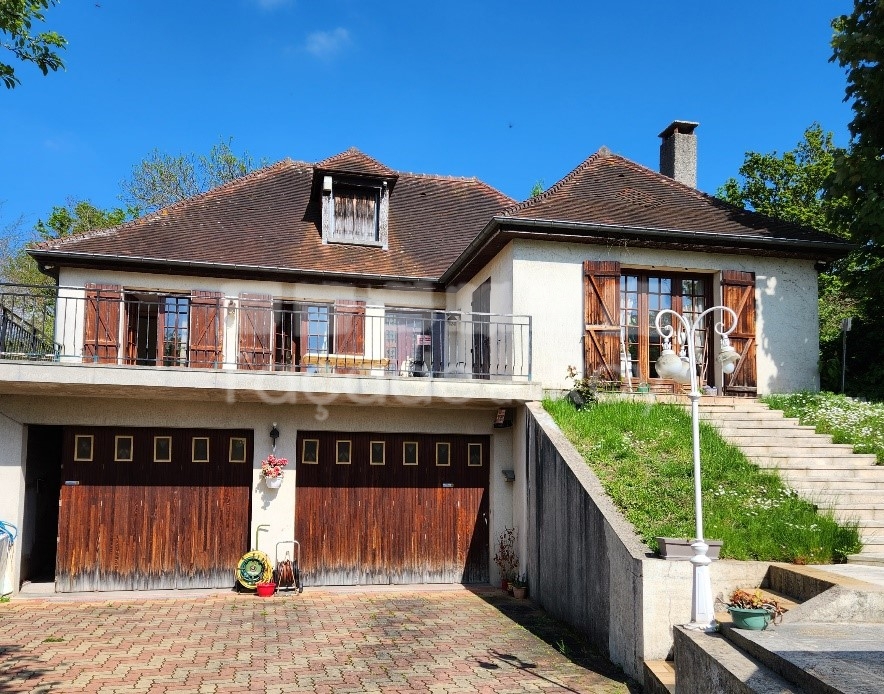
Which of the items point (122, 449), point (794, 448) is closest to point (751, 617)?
point (794, 448)

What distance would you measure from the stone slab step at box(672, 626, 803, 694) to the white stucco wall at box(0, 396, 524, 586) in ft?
17.1

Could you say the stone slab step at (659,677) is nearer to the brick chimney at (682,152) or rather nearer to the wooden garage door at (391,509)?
the wooden garage door at (391,509)

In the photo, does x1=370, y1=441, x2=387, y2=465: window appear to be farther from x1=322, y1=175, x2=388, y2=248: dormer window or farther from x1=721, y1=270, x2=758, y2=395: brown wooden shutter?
x1=721, y1=270, x2=758, y2=395: brown wooden shutter

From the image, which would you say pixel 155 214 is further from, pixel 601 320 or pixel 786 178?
pixel 786 178

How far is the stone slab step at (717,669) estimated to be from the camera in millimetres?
4750

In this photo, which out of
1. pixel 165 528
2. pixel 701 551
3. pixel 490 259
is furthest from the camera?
pixel 490 259

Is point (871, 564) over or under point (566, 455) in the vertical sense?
under

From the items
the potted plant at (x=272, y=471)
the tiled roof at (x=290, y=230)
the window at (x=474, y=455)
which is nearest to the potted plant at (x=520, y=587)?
the window at (x=474, y=455)

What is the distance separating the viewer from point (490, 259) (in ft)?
41.4

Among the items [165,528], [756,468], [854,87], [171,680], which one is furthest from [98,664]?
[854,87]

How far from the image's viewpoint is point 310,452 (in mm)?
11633

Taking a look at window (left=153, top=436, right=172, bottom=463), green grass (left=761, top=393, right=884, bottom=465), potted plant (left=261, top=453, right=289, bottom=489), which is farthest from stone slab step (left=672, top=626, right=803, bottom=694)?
window (left=153, top=436, right=172, bottom=463)

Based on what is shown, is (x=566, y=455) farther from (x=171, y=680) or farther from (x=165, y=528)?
(x=165, y=528)

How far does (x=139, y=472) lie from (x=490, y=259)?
21.6 ft
